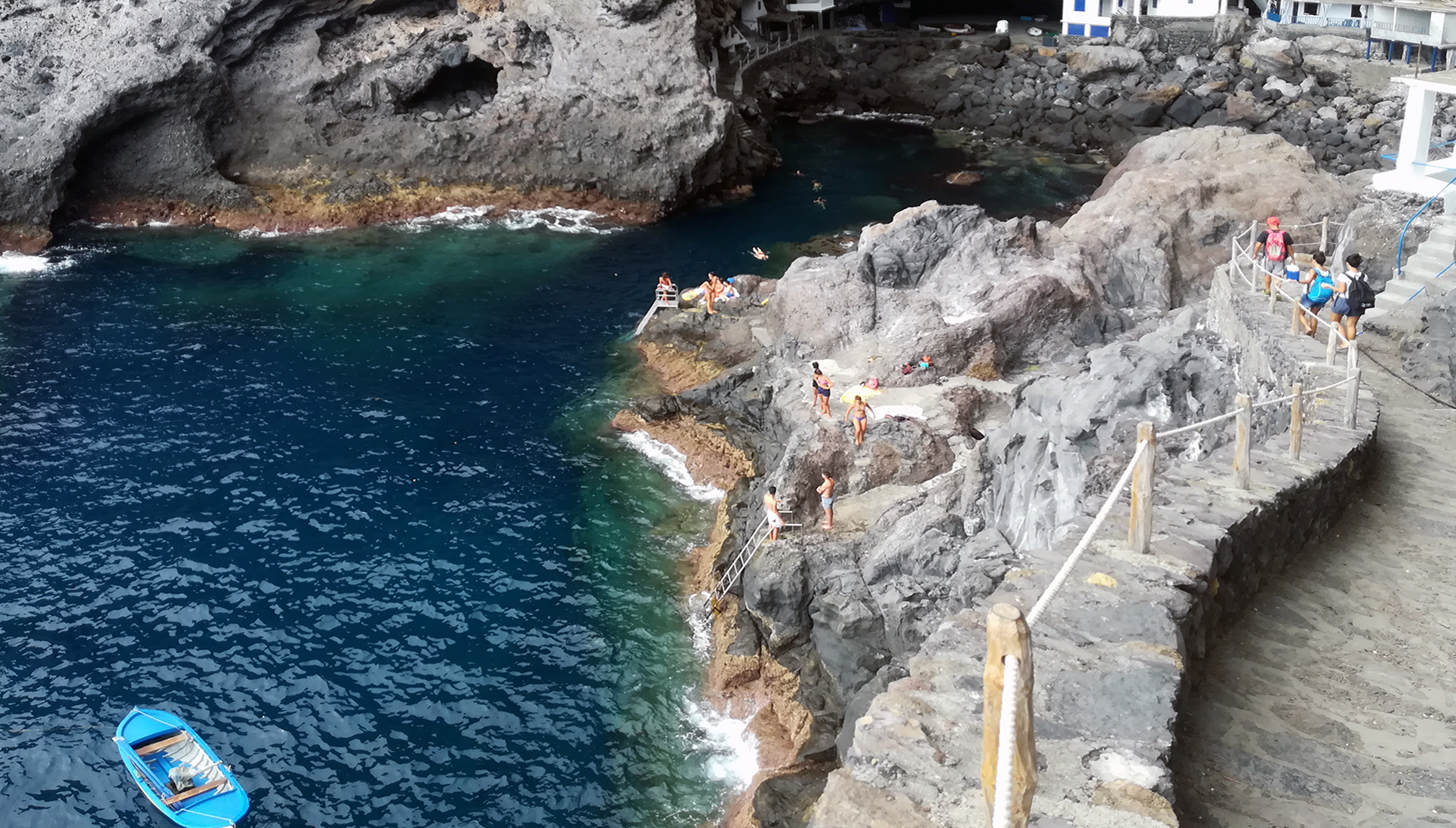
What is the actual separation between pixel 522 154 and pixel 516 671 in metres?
36.0

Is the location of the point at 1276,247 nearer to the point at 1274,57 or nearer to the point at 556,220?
the point at 556,220

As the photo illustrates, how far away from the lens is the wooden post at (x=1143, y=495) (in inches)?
459

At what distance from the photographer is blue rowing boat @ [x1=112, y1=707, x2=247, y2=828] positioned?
2070 cm

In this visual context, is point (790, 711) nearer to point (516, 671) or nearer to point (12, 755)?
point (516, 671)

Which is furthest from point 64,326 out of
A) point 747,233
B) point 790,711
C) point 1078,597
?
point 1078,597

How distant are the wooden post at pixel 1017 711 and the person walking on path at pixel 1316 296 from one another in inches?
610

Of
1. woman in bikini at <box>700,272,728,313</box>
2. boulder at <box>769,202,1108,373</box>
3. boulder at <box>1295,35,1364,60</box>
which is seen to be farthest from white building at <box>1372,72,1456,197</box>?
boulder at <box>1295,35,1364,60</box>

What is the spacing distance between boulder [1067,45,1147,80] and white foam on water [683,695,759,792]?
56130mm

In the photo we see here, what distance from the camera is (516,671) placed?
24.9m

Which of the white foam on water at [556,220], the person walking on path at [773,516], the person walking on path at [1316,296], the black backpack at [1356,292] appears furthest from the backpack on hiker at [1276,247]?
the white foam on water at [556,220]

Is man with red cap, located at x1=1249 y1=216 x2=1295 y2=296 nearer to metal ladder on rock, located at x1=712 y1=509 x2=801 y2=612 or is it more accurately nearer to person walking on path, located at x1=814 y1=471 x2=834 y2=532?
person walking on path, located at x1=814 y1=471 x2=834 y2=532

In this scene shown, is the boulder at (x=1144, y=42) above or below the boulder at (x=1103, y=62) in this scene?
above

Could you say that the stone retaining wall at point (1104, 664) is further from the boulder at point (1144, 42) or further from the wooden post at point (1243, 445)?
the boulder at point (1144, 42)

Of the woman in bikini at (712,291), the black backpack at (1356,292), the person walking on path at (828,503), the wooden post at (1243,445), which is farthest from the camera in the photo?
the woman in bikini at (712,291)
